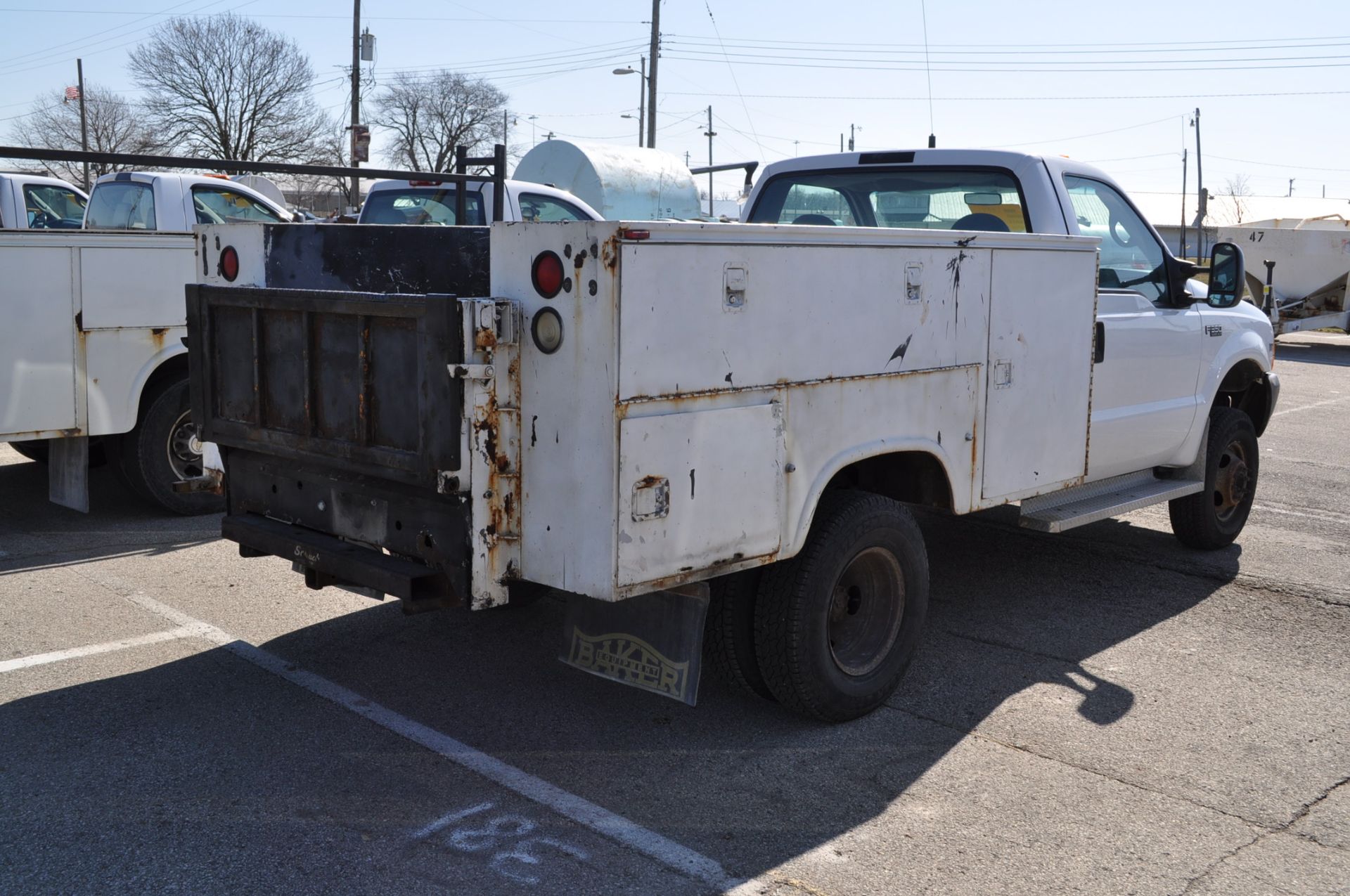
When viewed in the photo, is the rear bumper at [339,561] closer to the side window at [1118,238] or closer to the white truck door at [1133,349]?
the white truck door at [1133,349]

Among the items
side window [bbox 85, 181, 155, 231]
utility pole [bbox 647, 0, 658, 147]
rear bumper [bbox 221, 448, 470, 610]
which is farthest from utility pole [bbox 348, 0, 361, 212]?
rear bumper [bbox 221, 448, 470, 610]

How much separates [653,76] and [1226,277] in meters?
30.0

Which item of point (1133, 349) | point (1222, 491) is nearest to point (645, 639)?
point (1133, 349)

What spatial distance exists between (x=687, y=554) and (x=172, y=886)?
169cm

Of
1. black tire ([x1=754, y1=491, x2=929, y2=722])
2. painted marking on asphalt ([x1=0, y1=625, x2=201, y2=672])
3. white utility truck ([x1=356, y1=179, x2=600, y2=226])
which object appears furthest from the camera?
white utility truck ([x1=356, y1=179, x2=600, y2=226])

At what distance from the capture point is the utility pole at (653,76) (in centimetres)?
3425

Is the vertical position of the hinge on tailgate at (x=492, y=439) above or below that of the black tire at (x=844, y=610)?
above

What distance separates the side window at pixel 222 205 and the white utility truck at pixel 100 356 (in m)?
2.70

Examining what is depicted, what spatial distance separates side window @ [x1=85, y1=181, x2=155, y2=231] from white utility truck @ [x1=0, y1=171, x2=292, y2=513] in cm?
272

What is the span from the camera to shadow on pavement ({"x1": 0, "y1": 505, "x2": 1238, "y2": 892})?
3672mm

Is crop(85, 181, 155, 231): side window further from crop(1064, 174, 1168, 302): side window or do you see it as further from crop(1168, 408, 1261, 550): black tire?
crop(1168, 408, 1261, 550): black tire

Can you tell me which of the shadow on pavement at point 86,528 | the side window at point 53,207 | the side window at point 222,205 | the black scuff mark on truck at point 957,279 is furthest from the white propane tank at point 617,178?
the black scuff mark on truck at point 957,279

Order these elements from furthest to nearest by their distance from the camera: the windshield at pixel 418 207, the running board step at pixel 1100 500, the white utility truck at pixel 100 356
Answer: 1. the windshield at pixel 418 207
2. the white utility truck at pixel 100 356
3. the running board step at pixel 1100 500

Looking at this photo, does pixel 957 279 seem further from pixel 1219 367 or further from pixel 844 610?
pixel 1219 367
